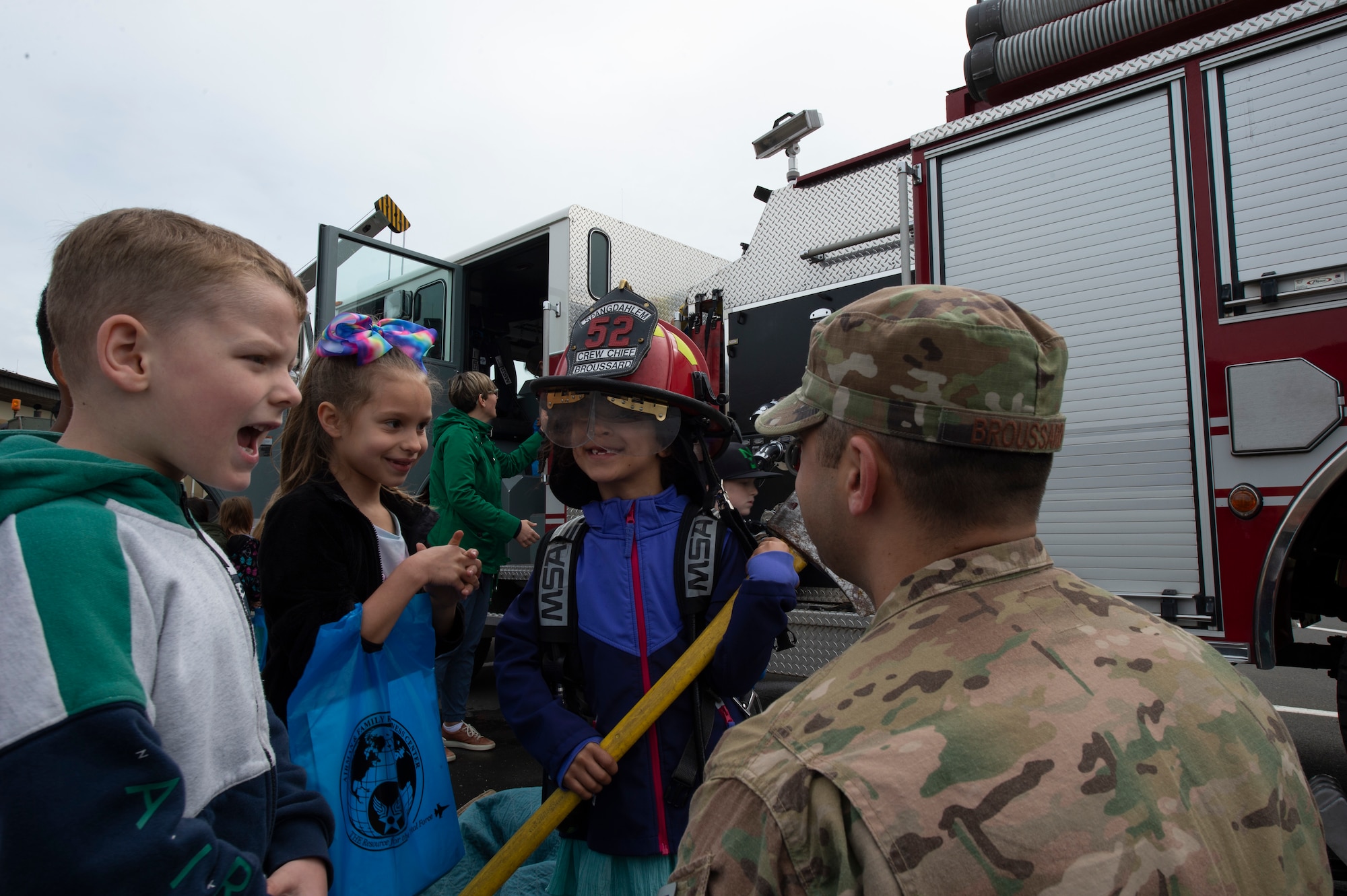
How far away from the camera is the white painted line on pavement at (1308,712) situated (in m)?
5.16

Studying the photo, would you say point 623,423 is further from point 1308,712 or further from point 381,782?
point 1308,712

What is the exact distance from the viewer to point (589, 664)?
1708mm

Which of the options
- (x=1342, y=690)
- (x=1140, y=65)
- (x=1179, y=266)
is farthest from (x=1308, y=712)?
(x=1140, y=65)

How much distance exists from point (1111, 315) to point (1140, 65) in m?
1.05

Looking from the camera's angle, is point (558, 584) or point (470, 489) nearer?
point (558, 584)

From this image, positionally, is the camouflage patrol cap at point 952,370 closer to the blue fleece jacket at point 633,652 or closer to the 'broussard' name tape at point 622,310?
the blue fleece jacket at point 633,652

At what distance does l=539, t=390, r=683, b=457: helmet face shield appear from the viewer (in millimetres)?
1864

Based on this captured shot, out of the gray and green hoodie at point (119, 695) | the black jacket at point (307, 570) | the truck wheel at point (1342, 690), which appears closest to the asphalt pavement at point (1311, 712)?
the truck wheel at point (1342, 690)

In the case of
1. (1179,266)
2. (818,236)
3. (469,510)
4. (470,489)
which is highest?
(818,236)

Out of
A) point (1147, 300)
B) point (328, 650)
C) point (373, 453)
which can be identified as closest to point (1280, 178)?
point (1147, 300)

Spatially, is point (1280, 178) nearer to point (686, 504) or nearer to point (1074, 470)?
point (1074, 470)

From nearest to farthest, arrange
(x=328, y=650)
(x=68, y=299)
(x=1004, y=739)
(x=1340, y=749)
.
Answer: (x=1004, y=739) → (x=68, y=299) → (x=328, y=650) → (x=1340, y=749)

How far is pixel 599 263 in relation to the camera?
18.2 ft

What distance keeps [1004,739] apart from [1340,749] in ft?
17.6
